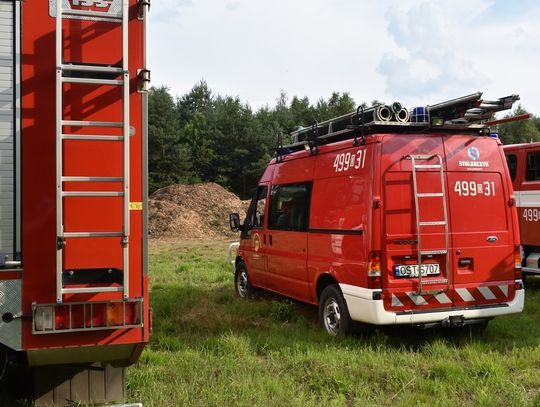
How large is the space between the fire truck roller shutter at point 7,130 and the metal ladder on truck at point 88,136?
0.33m

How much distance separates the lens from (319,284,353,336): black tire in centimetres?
680

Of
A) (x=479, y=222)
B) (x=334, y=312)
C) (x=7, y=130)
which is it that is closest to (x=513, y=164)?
(x=479, y=222)

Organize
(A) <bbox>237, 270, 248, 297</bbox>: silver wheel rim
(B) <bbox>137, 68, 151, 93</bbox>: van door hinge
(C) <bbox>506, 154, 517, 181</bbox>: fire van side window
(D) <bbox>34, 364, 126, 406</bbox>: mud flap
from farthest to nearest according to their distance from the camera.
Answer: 1. (C) <bbox>506, 154, 517, 181</bbox>: fire van side window
2. (A) <bbox>237, 270, 248, 297</bbox>: silver wheel rim
3. (D) <bbox>34, 364, 126, 406</bbox>: mud flap
4. (B) <bbox>137, 68, 151, 93</bbox>: van door hinge

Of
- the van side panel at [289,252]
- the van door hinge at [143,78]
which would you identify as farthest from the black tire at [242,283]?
the van door hinge at [143,78]

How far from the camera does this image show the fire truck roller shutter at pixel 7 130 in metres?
3.77

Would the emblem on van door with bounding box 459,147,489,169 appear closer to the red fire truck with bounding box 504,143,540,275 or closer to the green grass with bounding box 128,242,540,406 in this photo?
the green grass with bounding box 128,242,540,406

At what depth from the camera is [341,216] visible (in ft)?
22.8

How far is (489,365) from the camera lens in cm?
554

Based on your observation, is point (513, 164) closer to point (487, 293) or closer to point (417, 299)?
point (487, 293)

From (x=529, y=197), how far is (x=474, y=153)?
4.52 meters

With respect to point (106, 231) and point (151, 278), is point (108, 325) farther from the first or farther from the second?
point (151, 278)

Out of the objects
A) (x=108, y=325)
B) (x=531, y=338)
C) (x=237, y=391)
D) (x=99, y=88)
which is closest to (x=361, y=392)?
(x=237, y=391)

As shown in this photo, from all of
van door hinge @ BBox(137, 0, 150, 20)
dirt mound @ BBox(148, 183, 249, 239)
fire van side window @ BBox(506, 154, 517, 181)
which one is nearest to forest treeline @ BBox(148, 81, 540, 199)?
dirt mound @ BBox(148, 183, 249, 239)

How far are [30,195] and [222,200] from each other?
Answer: 3062cm
